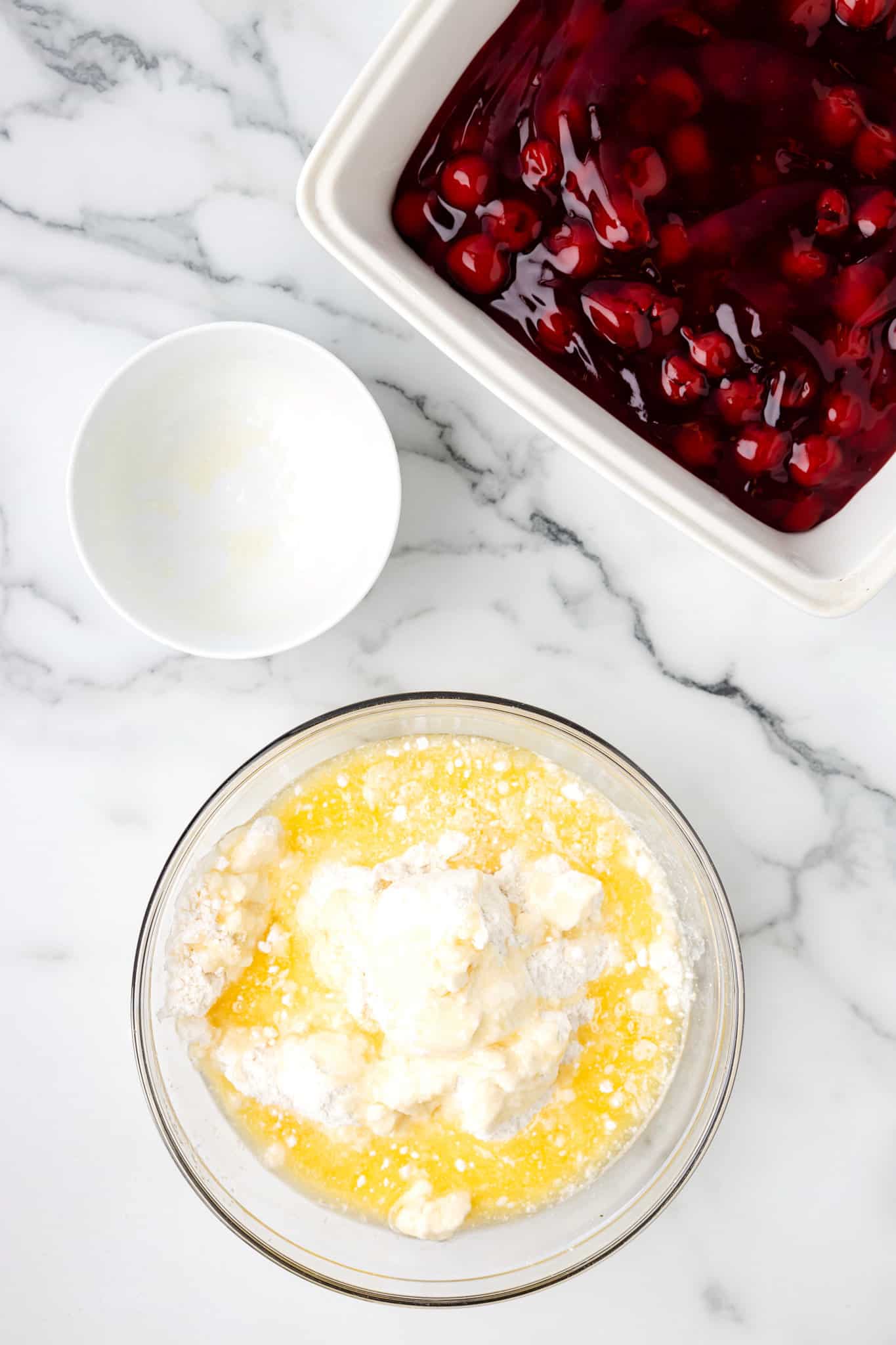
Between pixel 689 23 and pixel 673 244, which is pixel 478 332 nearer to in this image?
pixel 673 244

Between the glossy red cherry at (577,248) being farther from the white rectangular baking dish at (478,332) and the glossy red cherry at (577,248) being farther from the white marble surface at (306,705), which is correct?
the white marble surface at (306,705)

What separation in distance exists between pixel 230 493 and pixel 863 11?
2.59 ft

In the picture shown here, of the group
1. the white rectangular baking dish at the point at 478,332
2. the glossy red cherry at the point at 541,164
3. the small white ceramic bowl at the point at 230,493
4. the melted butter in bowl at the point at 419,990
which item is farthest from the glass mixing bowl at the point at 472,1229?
the glossy red cherry at the point at 541,164

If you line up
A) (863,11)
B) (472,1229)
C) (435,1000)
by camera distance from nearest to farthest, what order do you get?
(863,11) < (435,1000) < (472,1229)

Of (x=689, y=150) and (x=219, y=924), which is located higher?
(x=689, y=150)

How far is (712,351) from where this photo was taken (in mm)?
967

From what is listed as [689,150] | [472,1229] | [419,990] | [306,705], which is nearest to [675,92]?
[689,150]

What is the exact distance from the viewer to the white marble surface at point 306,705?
127 centimetres

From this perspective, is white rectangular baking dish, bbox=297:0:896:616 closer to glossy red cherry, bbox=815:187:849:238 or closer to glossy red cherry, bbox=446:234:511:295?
glossy red cherry, bbox=446:234:511:295

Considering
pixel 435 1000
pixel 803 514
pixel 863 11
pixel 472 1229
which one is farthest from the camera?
pixel 472 1229

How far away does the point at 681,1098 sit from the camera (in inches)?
50.2

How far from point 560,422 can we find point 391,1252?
97cm

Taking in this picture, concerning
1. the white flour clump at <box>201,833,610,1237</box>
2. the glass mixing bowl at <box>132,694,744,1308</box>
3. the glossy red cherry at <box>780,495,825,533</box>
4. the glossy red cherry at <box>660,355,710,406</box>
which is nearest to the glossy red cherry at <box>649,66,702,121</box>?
the glossy red cherry at <box>660,355,710,406</box>

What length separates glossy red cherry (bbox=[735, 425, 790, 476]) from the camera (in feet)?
3.30
